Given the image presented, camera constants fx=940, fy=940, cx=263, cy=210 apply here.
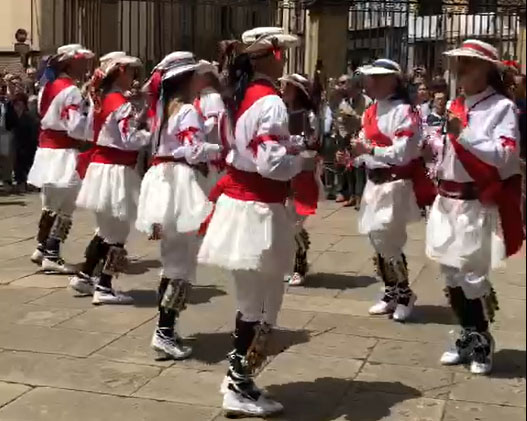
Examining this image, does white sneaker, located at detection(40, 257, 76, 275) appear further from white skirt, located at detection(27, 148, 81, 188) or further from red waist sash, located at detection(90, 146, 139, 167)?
red waist sash, located at detection(90, 146, 139, 167)

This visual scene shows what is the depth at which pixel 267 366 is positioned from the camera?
5.50 metres

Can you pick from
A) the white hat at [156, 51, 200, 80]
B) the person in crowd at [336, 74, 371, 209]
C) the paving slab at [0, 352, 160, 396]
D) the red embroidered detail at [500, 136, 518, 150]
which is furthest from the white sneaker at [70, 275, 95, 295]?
the person in crowd at [336, 74, 371, 209]

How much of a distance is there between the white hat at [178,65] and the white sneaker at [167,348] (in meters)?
1.53

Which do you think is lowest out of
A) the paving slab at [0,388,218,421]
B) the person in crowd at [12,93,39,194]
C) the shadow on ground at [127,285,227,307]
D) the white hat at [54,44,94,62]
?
the shadow on ground at [127,285,227,307]

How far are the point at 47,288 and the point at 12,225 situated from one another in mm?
3700

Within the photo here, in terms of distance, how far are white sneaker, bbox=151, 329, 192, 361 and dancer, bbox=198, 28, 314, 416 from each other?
864 millimetres

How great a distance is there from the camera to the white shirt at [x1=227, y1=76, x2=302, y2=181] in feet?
14.4

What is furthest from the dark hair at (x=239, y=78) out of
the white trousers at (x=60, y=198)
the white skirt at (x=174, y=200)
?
the white trousers at (x=60, y=198)

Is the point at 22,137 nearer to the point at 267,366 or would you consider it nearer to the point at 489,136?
the point at 267,366

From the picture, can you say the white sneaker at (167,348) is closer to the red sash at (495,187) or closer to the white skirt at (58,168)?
the red sash at (495,187)

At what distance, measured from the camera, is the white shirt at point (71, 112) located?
24.1ft

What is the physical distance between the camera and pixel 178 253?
18.5ft

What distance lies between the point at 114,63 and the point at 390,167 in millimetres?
Result: 2041

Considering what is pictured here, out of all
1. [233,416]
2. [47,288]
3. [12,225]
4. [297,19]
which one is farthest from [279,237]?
[297,19]
